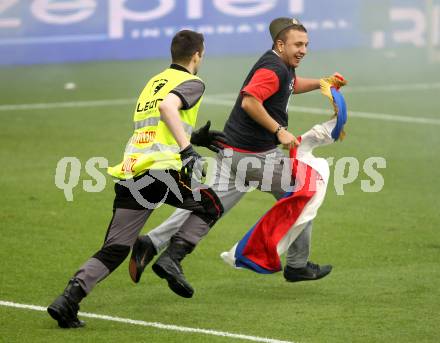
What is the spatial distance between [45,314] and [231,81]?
13705 mm

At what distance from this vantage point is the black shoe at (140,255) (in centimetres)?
936

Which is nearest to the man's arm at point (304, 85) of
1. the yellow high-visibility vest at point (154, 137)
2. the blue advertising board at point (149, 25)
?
the yellow high-visibility vest at point (154, 137)

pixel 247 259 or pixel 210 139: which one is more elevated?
pixel 210 139

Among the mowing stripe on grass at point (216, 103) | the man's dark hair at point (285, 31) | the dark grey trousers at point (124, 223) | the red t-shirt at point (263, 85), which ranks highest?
the man's dark hair at point (285, 31)

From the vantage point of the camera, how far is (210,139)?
8812 millimetres

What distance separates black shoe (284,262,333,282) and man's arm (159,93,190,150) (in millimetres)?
1800

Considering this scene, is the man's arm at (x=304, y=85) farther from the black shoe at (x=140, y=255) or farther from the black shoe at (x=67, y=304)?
the black shoe at (x=67, y=304)

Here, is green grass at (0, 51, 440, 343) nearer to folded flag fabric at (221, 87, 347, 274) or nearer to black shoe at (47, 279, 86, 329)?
black shoe at (47, 279, 86, 329)

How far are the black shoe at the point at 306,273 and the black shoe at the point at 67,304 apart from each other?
193cm

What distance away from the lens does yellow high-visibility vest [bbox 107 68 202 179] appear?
869 cm

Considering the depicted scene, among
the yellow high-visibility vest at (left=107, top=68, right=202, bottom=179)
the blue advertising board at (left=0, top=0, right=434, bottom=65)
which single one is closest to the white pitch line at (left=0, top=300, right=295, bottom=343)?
the yellow high-visibility vest at (left=107, top=68, right=202, bottom=179)

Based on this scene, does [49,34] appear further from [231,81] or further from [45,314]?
[45,314]

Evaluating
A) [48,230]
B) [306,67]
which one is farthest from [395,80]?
[48,230]

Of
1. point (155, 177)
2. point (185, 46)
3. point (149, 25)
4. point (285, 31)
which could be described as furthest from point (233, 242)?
point (149, 25)
